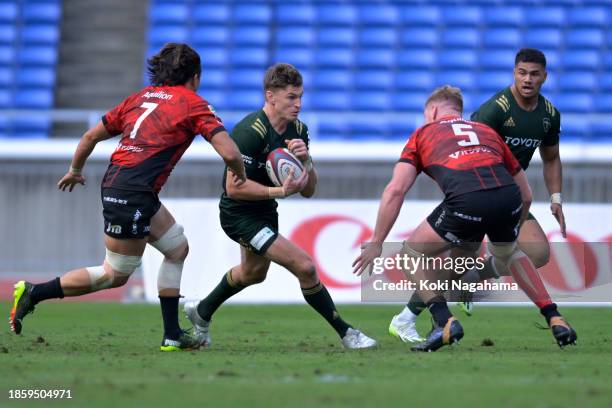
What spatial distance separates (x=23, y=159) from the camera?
50.1ft

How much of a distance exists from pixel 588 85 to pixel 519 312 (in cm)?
772

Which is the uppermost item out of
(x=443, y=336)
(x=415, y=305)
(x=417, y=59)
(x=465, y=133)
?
(x=465, y=133)

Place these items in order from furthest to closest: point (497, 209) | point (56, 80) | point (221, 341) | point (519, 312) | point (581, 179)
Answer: point (56, 80) < point (581, 179) < point (519, 312) < point (221, 341) < point (497, 209)

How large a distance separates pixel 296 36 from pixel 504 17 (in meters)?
3.54

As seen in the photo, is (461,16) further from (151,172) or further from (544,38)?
(151,172)

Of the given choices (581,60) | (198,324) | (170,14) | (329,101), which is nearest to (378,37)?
(329,101)

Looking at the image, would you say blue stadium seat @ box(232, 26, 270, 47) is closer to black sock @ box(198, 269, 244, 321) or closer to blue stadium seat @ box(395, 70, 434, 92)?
blue stadium seat @ box(395, 70, 434, 92)

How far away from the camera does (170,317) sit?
24.4 ft

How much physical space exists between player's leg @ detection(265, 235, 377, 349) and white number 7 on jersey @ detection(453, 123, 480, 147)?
1.24m

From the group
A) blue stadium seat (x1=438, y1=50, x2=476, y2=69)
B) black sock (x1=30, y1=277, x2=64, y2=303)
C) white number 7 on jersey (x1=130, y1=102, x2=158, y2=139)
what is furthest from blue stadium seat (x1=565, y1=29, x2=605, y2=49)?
black sock (x1=30, y1=277, x2=64, y2=303)

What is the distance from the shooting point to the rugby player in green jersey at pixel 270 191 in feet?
24.3

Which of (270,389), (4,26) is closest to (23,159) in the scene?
(4,26)

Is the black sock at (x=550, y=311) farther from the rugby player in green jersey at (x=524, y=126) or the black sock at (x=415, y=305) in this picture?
the black sock at (x=415, y=305)

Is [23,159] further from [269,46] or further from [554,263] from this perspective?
[554,263]
